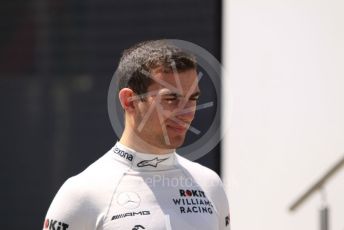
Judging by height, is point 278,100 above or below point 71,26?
below

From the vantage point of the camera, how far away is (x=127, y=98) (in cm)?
279

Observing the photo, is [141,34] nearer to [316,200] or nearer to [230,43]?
[230,43]

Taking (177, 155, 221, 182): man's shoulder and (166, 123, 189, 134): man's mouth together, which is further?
(177, 155, 221, 182): man's shoulder

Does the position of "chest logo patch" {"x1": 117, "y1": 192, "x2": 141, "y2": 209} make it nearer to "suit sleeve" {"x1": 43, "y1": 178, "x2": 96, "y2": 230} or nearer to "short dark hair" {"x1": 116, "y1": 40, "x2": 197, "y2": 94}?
"suit sleeve" {"x1": 43, "y1": 178, "x2": 96, "y2": 230}

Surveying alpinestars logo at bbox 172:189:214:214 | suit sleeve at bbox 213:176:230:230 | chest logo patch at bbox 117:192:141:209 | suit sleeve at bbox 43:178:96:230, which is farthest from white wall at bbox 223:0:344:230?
suit sleeve at bbox 43:178:96:230

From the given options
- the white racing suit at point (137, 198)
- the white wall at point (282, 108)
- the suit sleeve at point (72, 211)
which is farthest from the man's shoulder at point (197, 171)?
the white wall at point (282, 108)

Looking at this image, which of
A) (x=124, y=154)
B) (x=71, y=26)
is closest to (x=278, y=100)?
(x=71, y=26)

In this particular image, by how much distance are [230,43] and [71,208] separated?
2897 mm

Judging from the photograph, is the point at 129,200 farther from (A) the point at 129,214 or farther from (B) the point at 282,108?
(B) the point at 282,108

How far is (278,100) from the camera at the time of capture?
5172mm

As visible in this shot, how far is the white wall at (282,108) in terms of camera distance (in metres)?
5.07

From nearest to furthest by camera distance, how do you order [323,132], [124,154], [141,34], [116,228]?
[116,228] < [124,154] < [323,132] < [141,34]

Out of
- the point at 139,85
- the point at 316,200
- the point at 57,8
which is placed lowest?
the point at 316,200

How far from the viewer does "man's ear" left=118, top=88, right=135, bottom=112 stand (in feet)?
9.11
